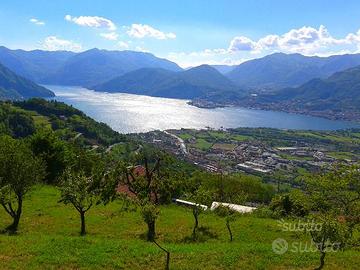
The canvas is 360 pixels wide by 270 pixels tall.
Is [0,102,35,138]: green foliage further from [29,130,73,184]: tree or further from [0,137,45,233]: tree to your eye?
[0,137,45,233]: tree

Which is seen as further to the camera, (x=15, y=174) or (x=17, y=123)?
(x=17, y=123)

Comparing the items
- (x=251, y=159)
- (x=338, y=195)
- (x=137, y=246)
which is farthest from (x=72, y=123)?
(x=338, y=195)

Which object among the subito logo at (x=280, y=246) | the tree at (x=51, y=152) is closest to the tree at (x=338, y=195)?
the subito logo at (x=280, y=246)

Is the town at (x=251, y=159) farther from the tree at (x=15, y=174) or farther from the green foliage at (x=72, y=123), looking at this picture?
the tree at (x=15, y=174)

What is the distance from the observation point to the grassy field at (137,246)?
22953 millimetres

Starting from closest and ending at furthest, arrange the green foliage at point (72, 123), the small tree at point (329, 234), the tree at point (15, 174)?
the small tree at point (329, 234) → the tree at point (15, 174) → the green foliage at point (72, 123)

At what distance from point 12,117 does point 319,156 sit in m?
130

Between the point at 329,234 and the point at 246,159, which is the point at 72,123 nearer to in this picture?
the point at 246,159

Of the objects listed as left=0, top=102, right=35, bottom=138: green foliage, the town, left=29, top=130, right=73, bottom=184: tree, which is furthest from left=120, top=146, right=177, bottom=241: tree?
the town

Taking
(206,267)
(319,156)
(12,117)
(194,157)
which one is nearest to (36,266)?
(206,267)

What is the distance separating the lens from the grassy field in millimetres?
22953

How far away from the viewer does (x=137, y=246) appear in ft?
85.6

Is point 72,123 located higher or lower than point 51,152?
lower

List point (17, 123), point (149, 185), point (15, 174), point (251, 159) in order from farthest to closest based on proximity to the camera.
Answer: point (251, 159), point (17, 123), point (149, 185), point (15, 174)
